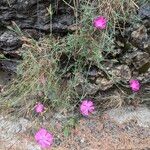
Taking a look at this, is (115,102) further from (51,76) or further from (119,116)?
(51,76)

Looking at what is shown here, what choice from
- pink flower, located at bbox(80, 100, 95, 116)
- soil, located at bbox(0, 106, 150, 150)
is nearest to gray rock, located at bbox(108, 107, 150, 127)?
soil, located at bbox(0, 106, 150, 150)

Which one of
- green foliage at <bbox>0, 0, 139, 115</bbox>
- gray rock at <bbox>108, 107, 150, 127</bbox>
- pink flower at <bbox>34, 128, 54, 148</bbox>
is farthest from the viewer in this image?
gray rock at <bbox>108, 107, 150, 127</bbox>

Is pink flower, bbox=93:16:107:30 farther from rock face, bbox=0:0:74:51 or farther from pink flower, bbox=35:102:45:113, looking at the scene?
pink flower, bbox=35:102:45:113

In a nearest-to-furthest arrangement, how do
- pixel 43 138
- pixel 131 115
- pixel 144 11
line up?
pixel 43 138 → pixel 144 11 → pixel 131 115

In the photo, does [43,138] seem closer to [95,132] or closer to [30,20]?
[95,132]

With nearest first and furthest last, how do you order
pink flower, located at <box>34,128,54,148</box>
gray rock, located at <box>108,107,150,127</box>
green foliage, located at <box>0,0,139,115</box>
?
1. pink flower, located at <box>34,128,54,148</box>
2. green foliage, located at <box>0,0,139,115</box>
3. gray rock, located at <box>108,107,150,127</box>

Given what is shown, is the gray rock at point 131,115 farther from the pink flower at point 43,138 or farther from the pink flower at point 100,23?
the pink flower at point 100,23

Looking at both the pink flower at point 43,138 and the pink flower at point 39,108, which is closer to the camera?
the pink flower at point 43,138

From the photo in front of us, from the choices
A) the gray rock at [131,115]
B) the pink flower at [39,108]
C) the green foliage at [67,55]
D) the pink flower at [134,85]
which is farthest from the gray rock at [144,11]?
the pink flower at [39,108]

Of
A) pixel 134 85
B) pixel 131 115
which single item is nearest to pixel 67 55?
pixel 134 85
